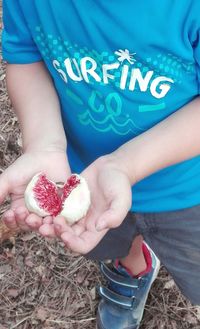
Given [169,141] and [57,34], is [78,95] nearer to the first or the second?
[57,34]

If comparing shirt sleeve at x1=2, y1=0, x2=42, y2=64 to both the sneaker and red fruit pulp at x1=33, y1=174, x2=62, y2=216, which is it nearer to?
red fruit pulp at x1=33, y1=174, x2=62, y2=216

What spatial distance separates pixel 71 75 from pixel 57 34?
10 centimetres

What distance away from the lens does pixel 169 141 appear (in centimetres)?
134

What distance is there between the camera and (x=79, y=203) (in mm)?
1315

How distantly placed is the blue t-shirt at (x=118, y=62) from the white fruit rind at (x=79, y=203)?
21 cm

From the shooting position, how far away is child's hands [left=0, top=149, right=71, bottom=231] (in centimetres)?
129

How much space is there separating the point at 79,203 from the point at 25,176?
0.15 metres

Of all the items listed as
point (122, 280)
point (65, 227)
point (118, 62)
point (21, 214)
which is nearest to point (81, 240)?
Answer: point (65, 227)

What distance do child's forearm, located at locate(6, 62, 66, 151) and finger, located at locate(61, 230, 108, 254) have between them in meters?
0.28

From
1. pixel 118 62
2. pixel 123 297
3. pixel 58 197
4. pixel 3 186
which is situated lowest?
pixel 123 297

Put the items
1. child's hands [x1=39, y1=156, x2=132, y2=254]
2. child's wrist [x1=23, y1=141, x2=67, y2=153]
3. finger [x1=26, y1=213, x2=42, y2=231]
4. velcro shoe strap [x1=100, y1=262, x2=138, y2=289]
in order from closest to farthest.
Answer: child's hands [x1=39, y1=156, x2=132, y2=254]
finger [x1=26, y1=213, x2=42, y2=231]
child's wrist [x1=23, y1=141, x2=67, y2=153]
velcro shoe strap [x1=100, y1=262, x2=138, y2=289]

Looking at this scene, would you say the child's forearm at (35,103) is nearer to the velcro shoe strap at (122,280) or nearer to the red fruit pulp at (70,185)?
the red fruit pulp at (70,185)

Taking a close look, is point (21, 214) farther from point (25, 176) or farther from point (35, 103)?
point (35, 103)

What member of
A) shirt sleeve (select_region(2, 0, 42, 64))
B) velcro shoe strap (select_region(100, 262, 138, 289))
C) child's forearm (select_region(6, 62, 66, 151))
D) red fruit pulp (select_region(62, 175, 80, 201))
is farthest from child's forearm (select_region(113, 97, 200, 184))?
velcro shoe strap (select_region(100, 262, 138, 289))
